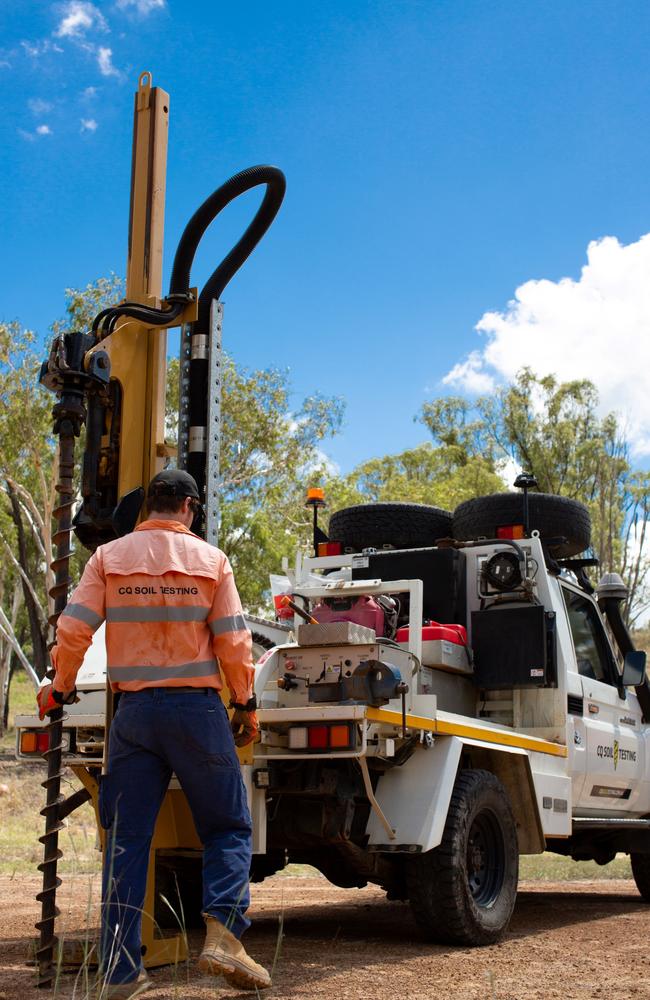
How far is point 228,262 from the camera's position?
5.93m

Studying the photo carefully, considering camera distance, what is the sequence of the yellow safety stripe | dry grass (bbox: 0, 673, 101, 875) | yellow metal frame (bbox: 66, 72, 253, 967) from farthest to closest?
1. dry grass (bbox: 0, 673, 101, 875)
2. the yellow safety stripe
3. yellow metal frame (bbox: 66, 72, 253, 967)

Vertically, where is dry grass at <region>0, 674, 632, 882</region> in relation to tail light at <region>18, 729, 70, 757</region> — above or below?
below

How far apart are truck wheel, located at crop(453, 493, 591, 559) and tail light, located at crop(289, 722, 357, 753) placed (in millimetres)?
2766

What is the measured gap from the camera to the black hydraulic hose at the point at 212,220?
571 cm

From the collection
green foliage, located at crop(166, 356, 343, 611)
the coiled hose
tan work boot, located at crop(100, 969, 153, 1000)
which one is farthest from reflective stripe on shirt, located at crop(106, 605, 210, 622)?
green foliage, located at crop(166, 356, 343, 611)

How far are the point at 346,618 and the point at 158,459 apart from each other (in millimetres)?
1913

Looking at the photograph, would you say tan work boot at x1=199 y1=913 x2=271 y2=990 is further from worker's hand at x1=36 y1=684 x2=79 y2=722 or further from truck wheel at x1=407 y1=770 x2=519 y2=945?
truck wheel at x1=407 y1=770 x2=519 y2=945

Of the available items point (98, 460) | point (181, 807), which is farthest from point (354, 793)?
point (98, 460)

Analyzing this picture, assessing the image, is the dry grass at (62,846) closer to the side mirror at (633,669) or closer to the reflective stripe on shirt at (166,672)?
the reflective stripe on shirt at (166,672)

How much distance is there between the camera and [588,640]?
8.16 meters

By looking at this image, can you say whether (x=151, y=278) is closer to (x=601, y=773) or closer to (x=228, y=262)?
(x=228, y=262)

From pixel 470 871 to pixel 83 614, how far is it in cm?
293

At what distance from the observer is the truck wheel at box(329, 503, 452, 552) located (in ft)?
27.0

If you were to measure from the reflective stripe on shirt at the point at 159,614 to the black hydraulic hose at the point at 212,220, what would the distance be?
179 cm
